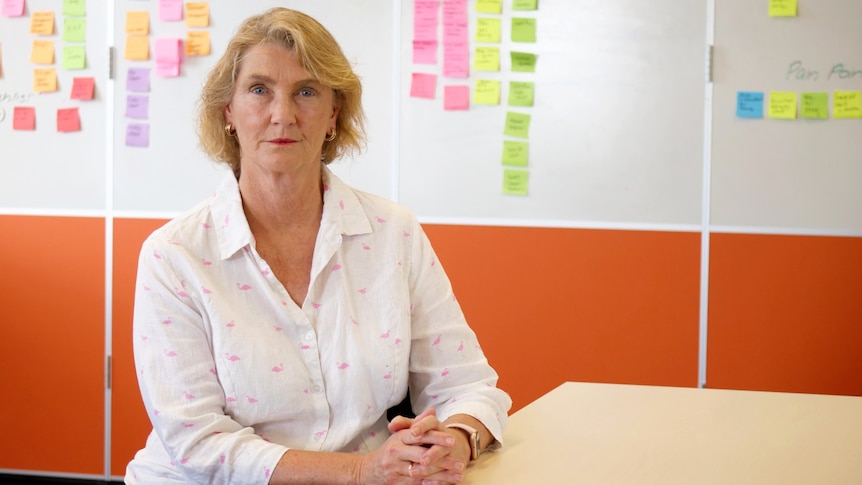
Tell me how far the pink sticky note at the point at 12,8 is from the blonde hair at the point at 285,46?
203 cm

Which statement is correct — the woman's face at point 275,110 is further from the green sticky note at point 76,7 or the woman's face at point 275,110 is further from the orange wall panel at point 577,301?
the green sticky note at point 76,7

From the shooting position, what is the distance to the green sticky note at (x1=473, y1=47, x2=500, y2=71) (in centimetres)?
338

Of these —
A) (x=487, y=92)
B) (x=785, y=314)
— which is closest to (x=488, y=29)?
(x=487, y=92)

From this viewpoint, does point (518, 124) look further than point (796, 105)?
Yes

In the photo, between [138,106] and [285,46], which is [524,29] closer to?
[138,106]

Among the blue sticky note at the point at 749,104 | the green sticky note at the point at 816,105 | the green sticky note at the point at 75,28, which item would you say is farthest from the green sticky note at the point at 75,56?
the green sticky note at the point at 816,105

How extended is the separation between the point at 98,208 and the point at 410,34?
1.30 metres

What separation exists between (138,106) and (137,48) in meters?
0.21

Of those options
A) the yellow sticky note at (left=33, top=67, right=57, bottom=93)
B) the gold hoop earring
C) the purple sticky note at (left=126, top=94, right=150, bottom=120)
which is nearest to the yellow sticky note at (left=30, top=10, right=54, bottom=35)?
the yellow sticky note at (left=33, top=67, right=57, bottom=93)

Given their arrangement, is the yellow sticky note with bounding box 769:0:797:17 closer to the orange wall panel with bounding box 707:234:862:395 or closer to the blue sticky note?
the blue sticky note

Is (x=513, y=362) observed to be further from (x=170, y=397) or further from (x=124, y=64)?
(x=170, y=397)

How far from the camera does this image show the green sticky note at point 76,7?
3582 mm

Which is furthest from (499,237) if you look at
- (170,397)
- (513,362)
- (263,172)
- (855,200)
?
(170,397)

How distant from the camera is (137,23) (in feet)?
11.7
